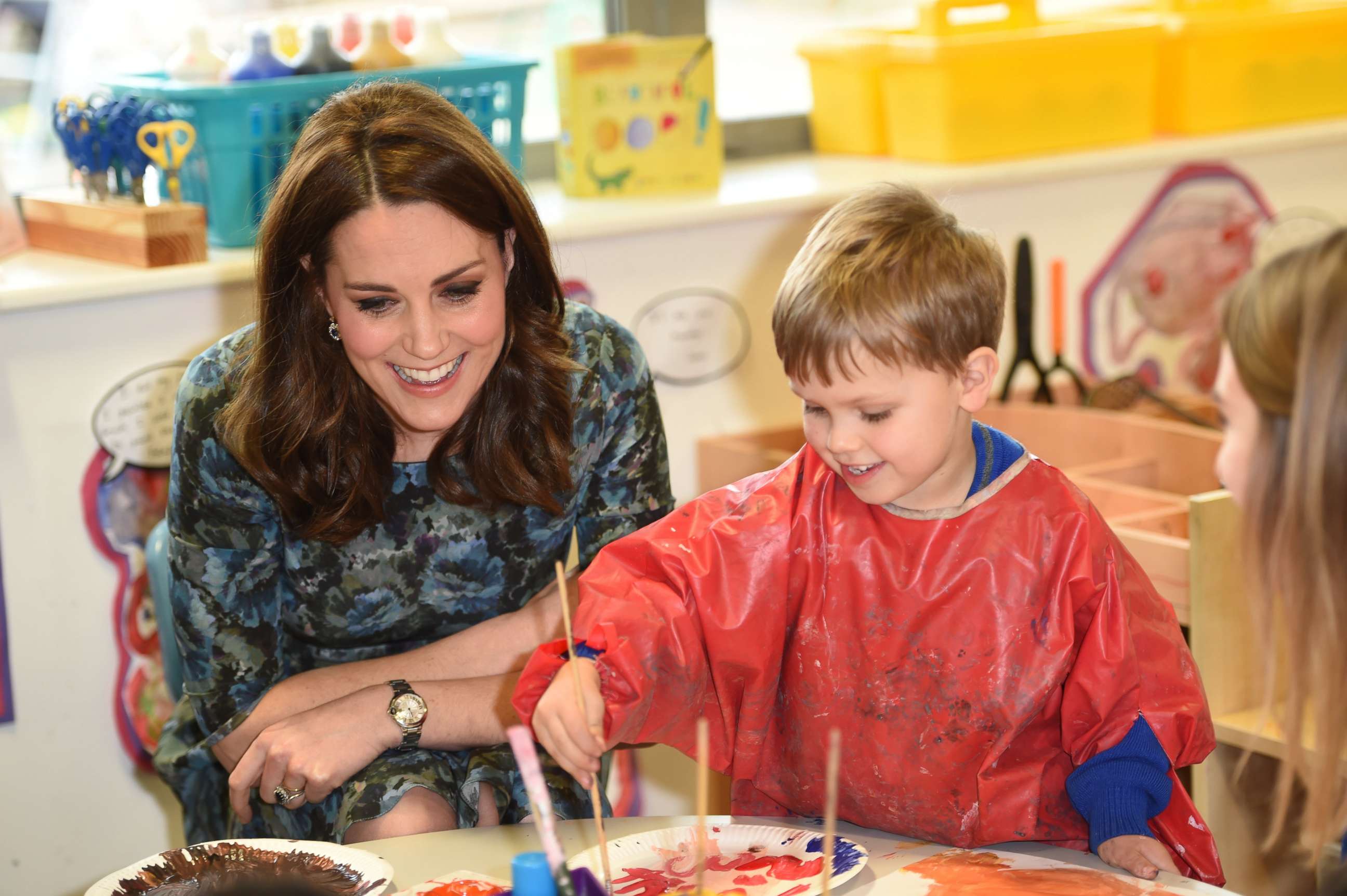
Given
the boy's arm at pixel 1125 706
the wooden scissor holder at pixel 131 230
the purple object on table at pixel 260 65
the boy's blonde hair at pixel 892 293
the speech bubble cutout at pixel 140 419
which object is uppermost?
the purple object on table at pixel 260 65

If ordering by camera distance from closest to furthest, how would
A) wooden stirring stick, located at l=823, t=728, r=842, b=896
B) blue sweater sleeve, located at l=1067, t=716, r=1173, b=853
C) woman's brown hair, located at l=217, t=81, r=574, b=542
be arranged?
wooden stirring stick, located at l=823, t=728, r=842, b=896, blue sweater sleeve, located at l=1067, t=716, r=1173, b=853, woman's brown hair, located at l=217, t=81, r=574, b=542

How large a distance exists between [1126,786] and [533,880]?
1.61 ft

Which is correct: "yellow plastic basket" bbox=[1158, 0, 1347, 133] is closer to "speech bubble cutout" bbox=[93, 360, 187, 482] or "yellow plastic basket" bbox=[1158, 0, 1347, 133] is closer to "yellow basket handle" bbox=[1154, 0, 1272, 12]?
"yellow basket handle" bbox=[1154, 0, 1272, 12]

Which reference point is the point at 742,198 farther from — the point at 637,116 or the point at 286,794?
the point at 286,794

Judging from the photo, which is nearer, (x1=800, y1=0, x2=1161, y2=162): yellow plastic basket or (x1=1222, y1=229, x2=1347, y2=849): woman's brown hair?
(x1=1222, y1=229, x2=1347, y2=849): woman's brown hair

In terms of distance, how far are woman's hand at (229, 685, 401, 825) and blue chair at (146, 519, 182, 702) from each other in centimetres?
21

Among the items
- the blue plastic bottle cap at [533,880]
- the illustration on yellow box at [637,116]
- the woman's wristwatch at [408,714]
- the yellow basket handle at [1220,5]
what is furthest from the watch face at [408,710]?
the yellow basket handle at [1220,5]

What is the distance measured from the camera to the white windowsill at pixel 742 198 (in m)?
1.69

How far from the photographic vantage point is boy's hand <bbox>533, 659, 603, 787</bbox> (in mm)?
1066

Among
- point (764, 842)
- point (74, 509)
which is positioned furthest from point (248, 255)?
point (764, 842)

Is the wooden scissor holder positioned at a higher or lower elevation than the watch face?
higher

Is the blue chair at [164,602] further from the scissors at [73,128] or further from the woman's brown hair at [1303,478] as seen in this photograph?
the woman's brown hair at [1303,478]

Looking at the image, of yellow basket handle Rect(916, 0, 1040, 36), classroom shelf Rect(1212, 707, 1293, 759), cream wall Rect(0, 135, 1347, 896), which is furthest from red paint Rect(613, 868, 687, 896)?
yellow basket handle Rect(916, 0, 1040, 36)

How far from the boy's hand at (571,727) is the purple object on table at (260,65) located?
1034 millimetres
